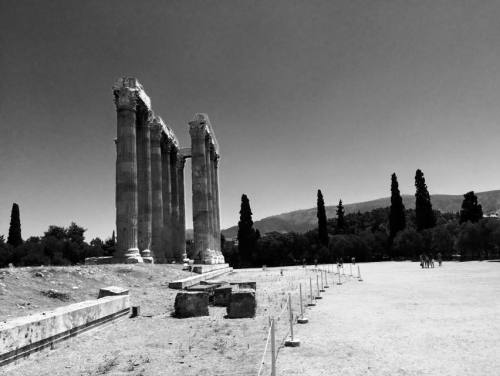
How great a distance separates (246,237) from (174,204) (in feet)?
102

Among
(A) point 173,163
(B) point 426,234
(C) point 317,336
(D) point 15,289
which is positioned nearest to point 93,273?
(D) point 15,289

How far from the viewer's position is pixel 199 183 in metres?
39.4

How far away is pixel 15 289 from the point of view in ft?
42.3

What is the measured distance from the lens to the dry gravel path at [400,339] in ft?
22.7

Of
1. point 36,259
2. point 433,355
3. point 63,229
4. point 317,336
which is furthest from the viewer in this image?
point 63,229

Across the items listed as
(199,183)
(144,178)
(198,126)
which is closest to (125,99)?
(144,178)

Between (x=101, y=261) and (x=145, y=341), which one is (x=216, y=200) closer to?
(x=101, y=261)

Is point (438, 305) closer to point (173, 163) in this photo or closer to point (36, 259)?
point (173, 163)

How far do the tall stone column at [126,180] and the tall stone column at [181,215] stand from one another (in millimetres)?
13913

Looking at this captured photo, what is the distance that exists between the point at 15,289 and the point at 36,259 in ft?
167

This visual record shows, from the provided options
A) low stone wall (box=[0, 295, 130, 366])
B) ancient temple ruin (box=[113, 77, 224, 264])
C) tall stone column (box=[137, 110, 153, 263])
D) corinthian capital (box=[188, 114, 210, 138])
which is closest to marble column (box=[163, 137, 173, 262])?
ancient temple ruin (box=[113, 77, 224, 264])

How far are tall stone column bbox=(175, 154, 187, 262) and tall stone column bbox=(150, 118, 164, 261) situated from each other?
6.25 m

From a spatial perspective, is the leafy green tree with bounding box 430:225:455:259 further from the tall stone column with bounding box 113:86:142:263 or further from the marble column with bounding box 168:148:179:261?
the tall stone column with bounding box 113:86:142:263

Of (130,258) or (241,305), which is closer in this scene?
(241,305)
